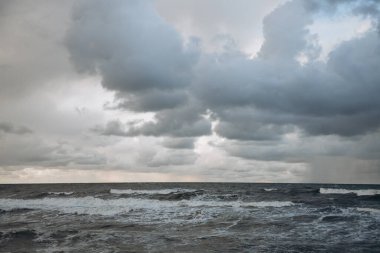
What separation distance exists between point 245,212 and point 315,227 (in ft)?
27.4

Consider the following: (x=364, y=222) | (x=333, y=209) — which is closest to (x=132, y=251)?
(x=364, y=222)

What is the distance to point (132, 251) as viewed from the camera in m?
16.3

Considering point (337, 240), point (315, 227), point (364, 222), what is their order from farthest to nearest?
1. point (364, 222)
2. point (315, 227)
3. point (337, 240)

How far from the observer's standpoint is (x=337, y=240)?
18.5 m

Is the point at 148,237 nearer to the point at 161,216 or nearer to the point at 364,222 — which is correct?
the point at 161,216

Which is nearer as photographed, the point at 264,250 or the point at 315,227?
the point at 264,250

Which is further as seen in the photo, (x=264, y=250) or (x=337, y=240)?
(x=337, y=240)

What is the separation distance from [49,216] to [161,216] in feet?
27.3

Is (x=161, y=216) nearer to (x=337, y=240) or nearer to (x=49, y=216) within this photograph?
(x=49, y=216)

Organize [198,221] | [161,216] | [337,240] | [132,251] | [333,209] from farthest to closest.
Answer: [333,209] → [161,216] → [198,221] → [337,240] → [132,251]

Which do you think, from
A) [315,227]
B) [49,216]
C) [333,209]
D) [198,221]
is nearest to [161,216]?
[198,221]

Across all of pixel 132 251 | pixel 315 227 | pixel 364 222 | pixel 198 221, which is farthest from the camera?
pixel 198 221

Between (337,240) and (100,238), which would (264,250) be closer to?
(337,240)

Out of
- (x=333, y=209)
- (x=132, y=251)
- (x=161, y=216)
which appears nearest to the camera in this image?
(x=132, y=251)
